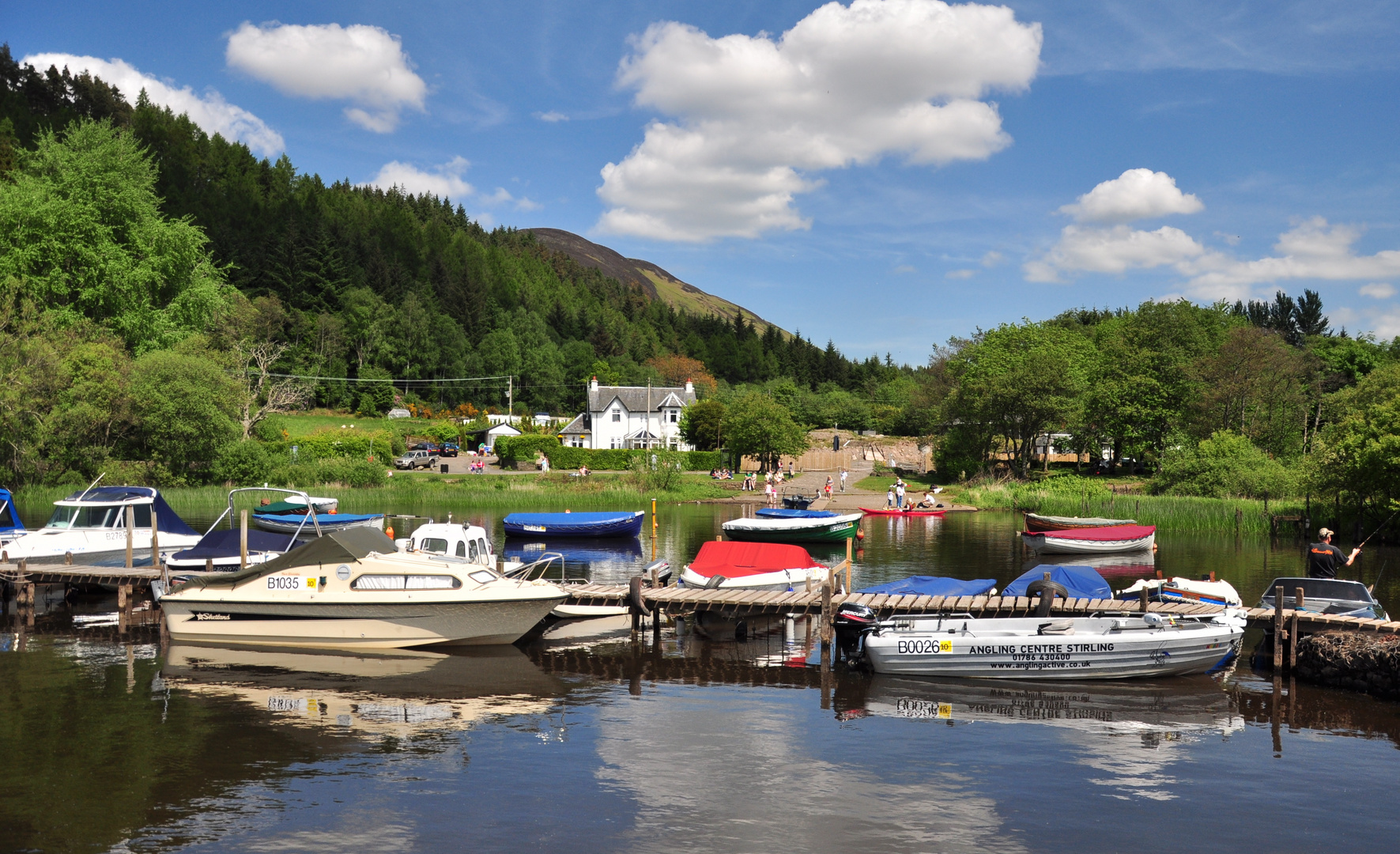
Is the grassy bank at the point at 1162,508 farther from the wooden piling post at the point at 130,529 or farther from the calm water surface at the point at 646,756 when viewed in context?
the wooden piling post at the point at 130,529

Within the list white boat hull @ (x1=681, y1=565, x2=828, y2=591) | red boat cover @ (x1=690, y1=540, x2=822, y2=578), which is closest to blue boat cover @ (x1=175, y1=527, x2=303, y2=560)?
white boat hull @ (x1=681, y1=565, x2=828, y2=591)

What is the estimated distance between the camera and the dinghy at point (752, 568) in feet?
87.2

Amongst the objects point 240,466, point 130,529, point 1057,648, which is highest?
point 240,466

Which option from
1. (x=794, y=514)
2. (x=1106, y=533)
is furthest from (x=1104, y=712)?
(x=794, y=514)

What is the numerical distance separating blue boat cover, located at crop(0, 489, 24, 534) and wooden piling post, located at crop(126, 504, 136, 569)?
13.8ft

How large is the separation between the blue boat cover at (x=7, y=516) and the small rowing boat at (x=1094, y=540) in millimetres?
41435

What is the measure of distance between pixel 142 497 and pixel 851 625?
23927 mm

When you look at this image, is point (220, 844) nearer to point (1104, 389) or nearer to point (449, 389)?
point (1104, 389)

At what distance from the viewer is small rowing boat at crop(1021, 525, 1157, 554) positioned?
1722 inches

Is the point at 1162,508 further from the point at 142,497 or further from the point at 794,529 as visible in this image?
the point at 142,497

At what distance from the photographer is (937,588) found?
81.9 ft

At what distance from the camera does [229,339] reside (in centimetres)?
8412

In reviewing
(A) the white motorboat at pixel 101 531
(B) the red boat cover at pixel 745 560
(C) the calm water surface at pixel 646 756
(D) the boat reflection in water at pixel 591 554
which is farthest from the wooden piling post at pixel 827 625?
(A) the white motorboat at pixel 101 531

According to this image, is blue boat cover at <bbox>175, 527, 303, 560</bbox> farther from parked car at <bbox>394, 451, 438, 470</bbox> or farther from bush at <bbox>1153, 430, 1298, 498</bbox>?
bush at <bbox>1153, 430, 1298, 498</bbox>
